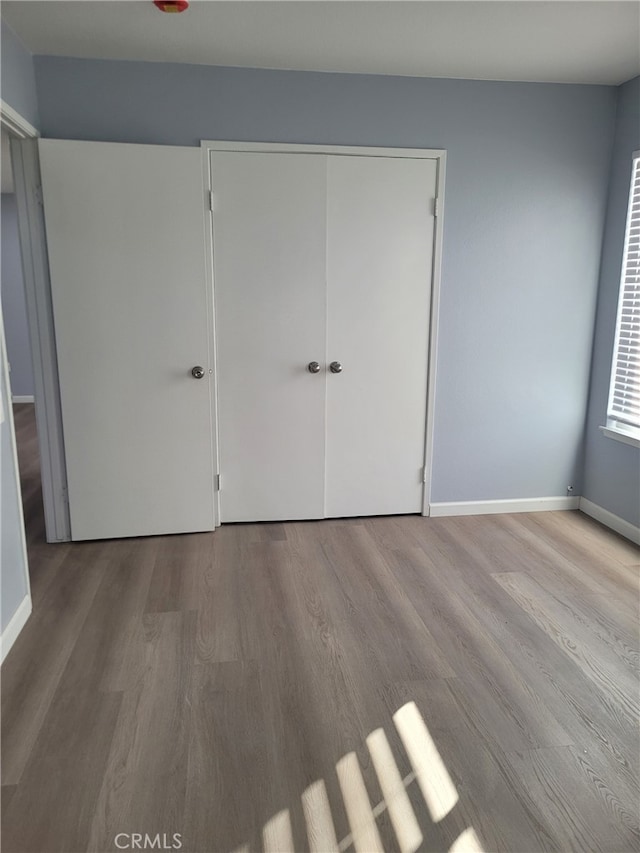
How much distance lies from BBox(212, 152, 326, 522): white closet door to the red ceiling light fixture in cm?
78

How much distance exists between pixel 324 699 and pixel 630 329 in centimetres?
271

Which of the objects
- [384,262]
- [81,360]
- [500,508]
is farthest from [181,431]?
[500,508]

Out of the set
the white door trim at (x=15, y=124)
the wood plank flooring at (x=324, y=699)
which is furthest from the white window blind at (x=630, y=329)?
the white door trim at (x=15, y=124)

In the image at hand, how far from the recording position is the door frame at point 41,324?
9.62ft

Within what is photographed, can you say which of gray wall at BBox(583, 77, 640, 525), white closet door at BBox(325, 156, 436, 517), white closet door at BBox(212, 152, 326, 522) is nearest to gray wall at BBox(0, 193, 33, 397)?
white closet door at BBox(212, 152, 326, 522)

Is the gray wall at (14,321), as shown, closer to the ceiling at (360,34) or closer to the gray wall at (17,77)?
the gray wall at (17,77)

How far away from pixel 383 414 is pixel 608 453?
1393 millimetres

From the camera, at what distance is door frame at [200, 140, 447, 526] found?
10.3 ft

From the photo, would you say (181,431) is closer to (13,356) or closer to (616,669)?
(616,669)

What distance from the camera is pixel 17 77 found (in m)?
2.69

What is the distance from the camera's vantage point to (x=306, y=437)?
11.5 ft

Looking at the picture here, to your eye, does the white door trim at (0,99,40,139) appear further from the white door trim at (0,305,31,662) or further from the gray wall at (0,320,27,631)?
the gray wall at (0,320,27,631)

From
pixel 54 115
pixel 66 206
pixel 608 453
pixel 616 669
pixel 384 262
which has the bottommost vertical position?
pixel 616 669

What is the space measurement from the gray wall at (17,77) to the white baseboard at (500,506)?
303cm
